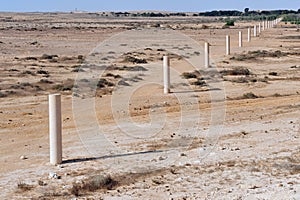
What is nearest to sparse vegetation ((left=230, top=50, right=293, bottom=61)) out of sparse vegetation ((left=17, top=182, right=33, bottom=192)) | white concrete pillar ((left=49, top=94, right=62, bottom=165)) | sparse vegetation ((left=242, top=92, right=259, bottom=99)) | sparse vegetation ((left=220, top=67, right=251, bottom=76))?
sparse vegetation ((left=220, top=67, right=251, bottom=76))

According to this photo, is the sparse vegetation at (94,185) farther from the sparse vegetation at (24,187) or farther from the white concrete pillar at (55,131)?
the white concrete pillar at (55,131)

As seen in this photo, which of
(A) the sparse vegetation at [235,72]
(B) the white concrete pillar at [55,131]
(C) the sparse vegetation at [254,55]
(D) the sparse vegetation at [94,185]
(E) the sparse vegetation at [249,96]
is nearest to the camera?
(D) the sparse vegetation at [94,185]

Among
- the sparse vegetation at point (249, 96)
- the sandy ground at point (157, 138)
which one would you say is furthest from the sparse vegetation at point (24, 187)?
the sparse vegetation at point (249, 96)

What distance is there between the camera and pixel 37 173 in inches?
356

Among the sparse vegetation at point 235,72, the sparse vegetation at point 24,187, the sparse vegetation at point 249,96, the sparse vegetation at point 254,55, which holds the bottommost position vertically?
the sparse vegetation at point 24,187

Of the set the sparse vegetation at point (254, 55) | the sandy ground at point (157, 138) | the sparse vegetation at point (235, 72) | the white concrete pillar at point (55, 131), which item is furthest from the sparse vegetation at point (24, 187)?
the sparse vegetation at point (254, 55)

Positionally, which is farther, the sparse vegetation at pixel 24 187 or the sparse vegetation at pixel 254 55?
the sparse vegetation at pixel 254 55

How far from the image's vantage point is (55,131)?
9633 mm

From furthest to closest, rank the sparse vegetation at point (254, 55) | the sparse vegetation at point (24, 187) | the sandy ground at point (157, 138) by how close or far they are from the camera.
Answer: the sparse vegetation at point (254, 55), the sandy ground at point (157, 138), the sparse vegetation at point (24, 187)

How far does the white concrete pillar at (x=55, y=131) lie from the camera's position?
9.52 metres

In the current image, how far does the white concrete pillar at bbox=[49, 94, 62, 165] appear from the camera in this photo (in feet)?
31.2

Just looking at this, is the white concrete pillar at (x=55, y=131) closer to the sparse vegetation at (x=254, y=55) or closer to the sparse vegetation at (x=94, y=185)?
the sparse vegetation at (x=94, y=185)

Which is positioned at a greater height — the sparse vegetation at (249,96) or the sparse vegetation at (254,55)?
the sparse vegetation at (254,55)

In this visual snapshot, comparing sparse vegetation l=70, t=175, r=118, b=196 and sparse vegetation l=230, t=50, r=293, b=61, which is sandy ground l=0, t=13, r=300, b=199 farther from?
sparse vegetation l=230, t=50, r=293, b=61
